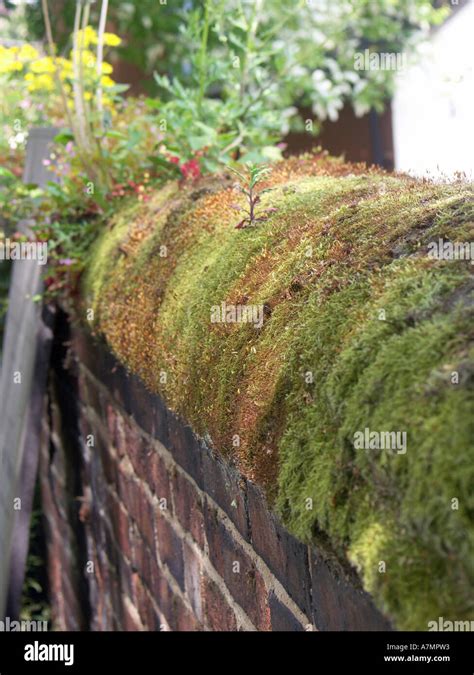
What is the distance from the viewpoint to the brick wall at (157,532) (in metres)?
1.33

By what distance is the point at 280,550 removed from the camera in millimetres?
1354

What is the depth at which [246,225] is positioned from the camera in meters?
1.85

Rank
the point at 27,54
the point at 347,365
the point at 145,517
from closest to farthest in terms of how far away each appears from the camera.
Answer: the point at 347,365 → the point at 145,517 → the point at 27,54

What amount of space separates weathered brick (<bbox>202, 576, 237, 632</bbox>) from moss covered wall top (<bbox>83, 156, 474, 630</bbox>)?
41 centimetres

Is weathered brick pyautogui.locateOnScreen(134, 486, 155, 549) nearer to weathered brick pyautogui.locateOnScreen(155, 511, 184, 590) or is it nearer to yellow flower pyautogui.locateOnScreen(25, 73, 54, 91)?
weathered brick pyautogui.locateOnScreen(155, 511, 184, 590)

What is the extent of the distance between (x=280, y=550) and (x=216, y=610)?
21.8 inches

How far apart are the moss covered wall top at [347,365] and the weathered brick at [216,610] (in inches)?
15.9

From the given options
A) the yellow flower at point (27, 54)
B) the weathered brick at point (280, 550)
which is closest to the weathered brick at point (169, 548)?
the weathered brick at point (280, 550)

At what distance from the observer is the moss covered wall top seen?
2.71ft

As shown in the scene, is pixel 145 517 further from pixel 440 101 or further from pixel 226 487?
pixel 440 101

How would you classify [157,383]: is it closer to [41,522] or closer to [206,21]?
[206,21]

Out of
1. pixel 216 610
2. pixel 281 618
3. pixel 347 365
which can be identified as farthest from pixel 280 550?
pixel 216 610

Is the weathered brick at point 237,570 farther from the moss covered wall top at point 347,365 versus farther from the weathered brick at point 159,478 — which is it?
the weathered brick at point 159,478

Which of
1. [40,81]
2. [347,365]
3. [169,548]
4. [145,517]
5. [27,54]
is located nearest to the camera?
[347,365]
